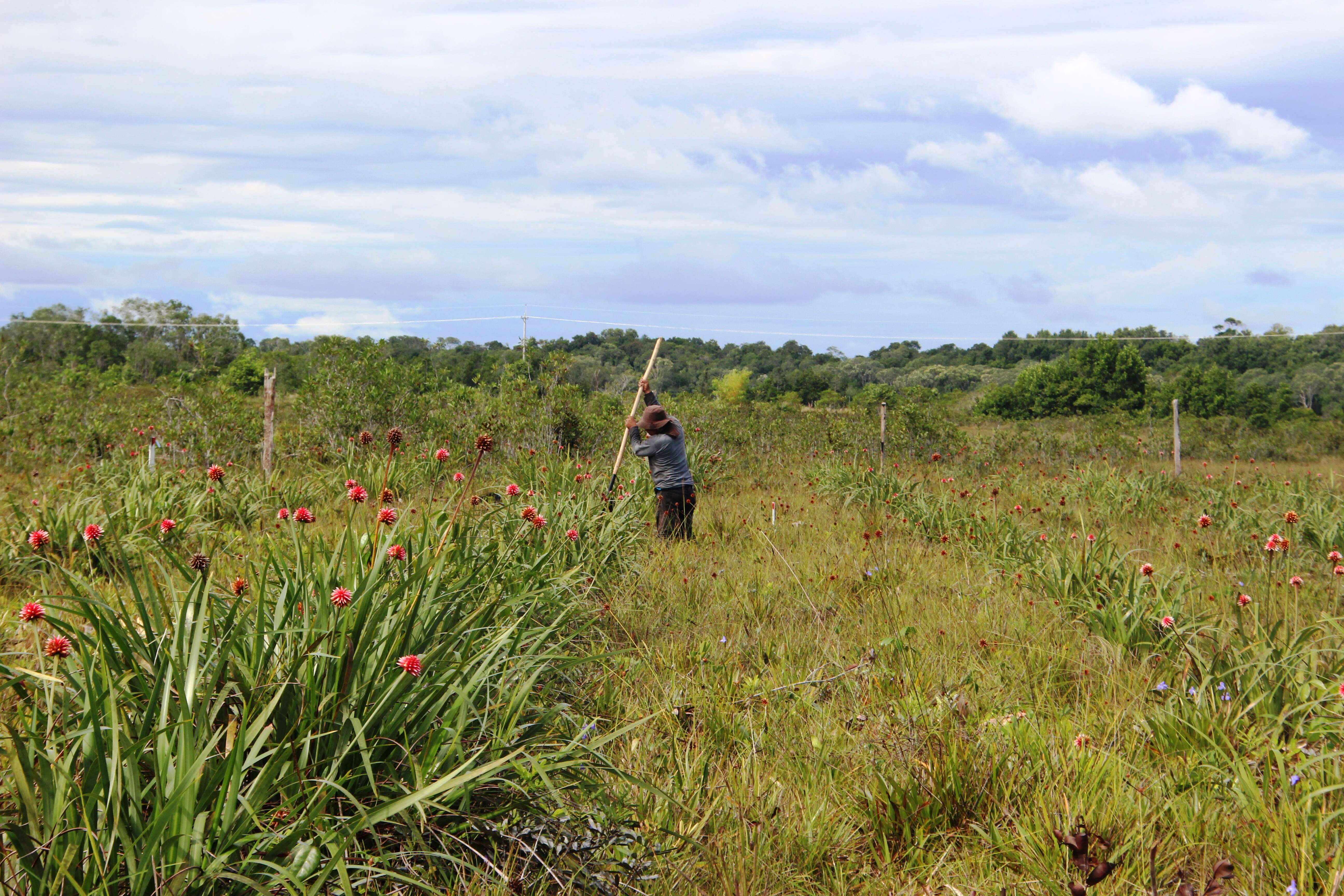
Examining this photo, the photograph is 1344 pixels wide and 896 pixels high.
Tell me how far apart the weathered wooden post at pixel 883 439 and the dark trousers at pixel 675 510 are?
4.68 meters

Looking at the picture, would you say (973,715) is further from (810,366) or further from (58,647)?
(810,366)

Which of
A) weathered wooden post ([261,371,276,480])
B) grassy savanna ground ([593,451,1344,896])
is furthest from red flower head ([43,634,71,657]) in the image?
weathered wooden post ([261,371,276,480])

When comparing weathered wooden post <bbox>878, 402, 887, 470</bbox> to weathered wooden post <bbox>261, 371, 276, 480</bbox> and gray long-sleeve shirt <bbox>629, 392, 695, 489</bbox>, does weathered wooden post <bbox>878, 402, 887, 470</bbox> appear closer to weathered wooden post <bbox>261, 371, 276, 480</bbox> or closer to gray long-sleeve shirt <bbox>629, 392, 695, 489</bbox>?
gray long-sleeve shirt <bbox>629, 392, 695, 489</bbox>

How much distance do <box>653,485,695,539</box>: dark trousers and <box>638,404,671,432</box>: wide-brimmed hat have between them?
595mm

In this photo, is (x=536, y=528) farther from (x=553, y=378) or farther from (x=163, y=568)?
(x=553, y=378)

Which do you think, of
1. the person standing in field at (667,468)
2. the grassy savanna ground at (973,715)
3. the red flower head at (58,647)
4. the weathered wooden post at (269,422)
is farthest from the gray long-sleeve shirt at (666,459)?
the red flower head at (58,647)

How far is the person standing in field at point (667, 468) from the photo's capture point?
25.4ft

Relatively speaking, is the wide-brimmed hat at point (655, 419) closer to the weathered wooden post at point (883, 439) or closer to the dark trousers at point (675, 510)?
the dark trousers at point (675, 510)

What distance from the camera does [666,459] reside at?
776 cm

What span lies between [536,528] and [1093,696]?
310 cm

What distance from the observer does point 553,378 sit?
1363cm

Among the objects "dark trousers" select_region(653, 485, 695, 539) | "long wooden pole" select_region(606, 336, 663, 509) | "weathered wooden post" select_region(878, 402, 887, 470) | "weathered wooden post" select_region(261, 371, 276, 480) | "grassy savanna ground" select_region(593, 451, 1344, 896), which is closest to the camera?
"grassy savanna ground" select_region(593, 451, 1344, 896)

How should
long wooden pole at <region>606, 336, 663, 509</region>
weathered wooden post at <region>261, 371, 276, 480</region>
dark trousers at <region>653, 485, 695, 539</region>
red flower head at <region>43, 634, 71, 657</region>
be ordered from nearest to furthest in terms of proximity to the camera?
red flower head at <region>43, 634, 71, 657</region> < long wooden pole at <region>606, 336, 663, 509</region> < dark trousers at <region>653, 485, 695, 539</region> < weathered wooden post at <region>261, 371, 276, 480</region>

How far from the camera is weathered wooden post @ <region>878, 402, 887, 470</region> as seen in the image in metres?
14.0
